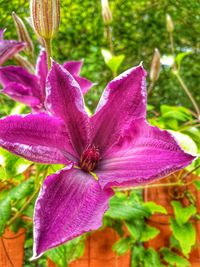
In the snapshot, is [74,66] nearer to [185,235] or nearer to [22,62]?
[22,62]

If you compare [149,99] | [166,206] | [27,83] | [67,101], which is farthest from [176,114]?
[149,99]

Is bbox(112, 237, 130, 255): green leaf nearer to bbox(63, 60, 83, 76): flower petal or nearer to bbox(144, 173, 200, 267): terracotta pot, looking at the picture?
bbox(144, 173, 200, 267): terracotta pot

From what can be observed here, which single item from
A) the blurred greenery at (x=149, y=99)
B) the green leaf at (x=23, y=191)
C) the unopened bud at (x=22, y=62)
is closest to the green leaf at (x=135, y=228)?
the blurred greenery at (x=149, y=99)

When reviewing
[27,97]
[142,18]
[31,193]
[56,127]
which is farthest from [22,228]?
[142,18]

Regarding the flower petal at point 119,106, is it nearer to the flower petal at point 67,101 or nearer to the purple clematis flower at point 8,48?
the flower petal at point 67,101

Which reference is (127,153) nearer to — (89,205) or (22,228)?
(89,205)

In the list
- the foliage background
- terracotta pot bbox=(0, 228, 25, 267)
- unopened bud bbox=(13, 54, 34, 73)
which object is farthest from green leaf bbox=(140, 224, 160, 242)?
the foliage background
